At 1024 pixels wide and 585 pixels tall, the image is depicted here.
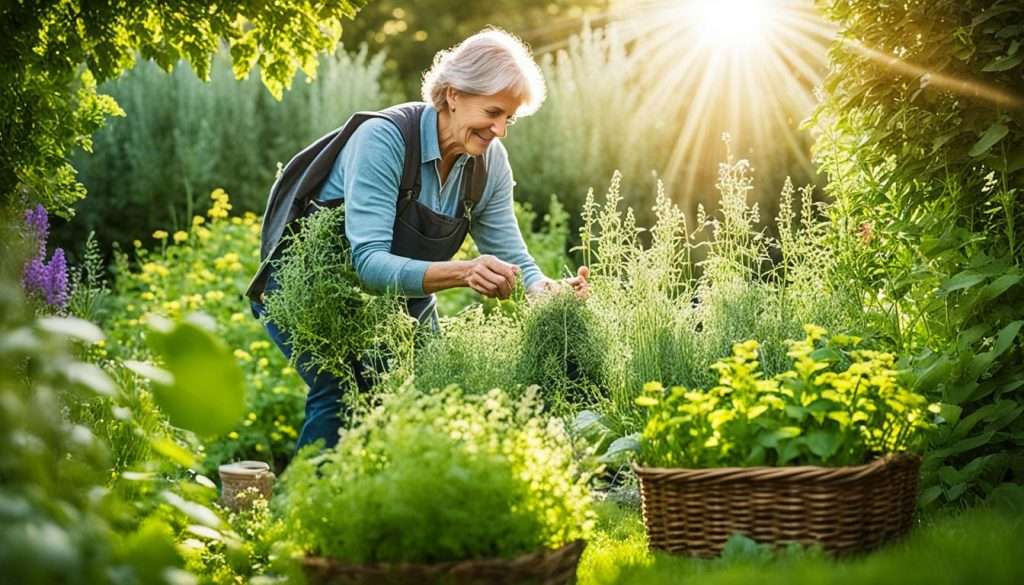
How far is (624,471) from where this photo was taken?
142 inches

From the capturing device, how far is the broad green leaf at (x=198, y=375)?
1966mm

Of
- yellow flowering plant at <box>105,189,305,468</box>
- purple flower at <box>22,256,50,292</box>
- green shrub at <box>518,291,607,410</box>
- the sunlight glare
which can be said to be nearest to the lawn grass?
green shrub at <box>518,291,607,410</box>

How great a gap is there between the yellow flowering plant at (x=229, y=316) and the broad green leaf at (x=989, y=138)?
357cm

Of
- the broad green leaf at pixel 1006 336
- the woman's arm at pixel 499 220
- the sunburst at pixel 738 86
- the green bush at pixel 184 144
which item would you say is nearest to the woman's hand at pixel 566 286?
the woman's arm at pixel 499 220

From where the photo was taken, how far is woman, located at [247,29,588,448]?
3488mm

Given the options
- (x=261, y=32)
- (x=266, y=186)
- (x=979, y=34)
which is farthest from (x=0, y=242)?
(x=266, y=186)

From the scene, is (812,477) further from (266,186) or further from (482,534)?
(266,186)

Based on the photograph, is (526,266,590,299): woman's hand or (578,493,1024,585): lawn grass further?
(526,266,590,299): woman's hand

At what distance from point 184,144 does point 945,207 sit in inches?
242

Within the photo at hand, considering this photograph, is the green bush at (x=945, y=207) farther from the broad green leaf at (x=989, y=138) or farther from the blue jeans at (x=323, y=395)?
the blue jeans at (x=323, y=395)

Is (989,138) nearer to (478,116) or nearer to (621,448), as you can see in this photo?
(621,448)

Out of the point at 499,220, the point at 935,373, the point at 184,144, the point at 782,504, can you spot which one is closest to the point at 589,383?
the point at 499,220

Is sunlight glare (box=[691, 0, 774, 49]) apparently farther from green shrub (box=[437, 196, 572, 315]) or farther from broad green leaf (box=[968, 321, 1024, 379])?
broad green leaf (box=[968, 321, 1024, 379])

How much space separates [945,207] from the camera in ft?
11.2
